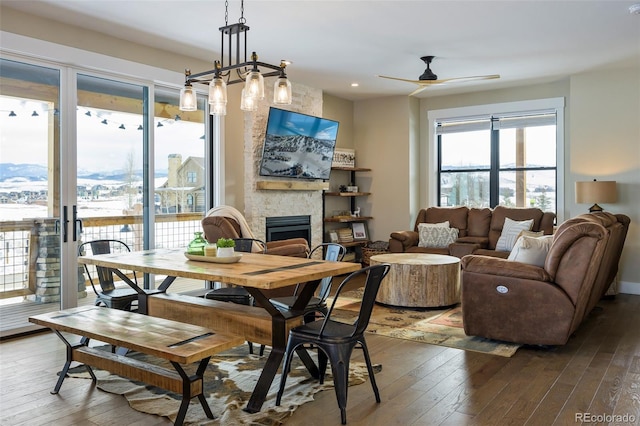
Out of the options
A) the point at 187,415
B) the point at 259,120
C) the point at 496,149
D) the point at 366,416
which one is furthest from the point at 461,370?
the point at 496,149

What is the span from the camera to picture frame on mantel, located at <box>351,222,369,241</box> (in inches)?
318

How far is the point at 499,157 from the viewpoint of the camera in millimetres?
7637

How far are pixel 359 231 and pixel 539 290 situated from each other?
4.46 meters

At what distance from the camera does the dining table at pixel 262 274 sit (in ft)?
9.05

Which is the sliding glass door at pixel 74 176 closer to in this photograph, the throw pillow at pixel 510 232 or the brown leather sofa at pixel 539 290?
the brown leather sofa at pixel 539 290

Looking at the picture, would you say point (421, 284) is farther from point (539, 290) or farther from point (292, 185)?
point (292, 185)

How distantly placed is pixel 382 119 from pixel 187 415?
6.26 meters

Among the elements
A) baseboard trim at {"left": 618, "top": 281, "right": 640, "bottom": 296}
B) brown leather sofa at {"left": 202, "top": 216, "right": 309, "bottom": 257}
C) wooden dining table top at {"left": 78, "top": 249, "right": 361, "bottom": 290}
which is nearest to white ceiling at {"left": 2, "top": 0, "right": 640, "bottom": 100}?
brown leather sofa at {"left": 202, "top": 216, "right": 309, "bottom": 257}

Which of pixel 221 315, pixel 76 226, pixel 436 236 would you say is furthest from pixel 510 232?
pixel 76 226

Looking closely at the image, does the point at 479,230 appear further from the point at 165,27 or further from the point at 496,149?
the point at 165,27

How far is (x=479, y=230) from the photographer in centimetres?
→ 714

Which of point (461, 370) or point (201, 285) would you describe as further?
point (201, 285)

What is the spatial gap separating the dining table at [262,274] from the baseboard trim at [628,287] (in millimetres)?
4771

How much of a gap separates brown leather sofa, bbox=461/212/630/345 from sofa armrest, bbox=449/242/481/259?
2387 millimetres
